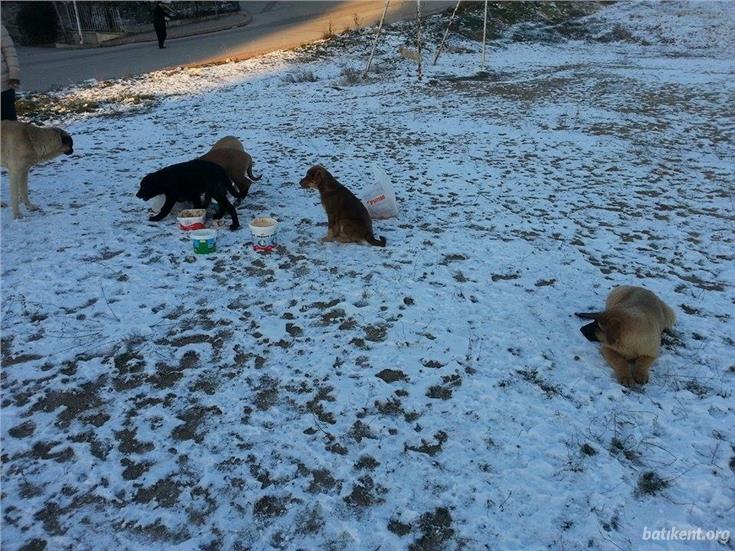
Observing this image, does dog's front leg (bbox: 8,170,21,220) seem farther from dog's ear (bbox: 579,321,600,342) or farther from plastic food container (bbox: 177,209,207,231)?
dog's ear (bbox: 579,321,600,342)

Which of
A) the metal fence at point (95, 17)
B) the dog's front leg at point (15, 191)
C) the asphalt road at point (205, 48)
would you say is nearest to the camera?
the dog's front leg at point (15, 191)

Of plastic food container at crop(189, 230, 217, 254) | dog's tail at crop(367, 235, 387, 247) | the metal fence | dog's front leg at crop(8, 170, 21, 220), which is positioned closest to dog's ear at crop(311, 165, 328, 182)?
dog's tail at crop(367, 235, 387, 247)

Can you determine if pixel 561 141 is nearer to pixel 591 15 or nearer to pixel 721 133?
pixel 721 133

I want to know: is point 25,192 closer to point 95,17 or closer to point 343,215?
point 343,215

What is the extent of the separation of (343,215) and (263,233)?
94 centimetres

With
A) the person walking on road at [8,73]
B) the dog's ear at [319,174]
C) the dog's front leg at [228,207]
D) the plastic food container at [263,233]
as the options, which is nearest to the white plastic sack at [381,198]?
the dog's ear at [319,174]

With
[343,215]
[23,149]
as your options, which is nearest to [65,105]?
[23,149]

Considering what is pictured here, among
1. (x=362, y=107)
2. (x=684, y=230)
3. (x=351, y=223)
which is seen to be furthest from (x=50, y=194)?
(x=684, y=230)

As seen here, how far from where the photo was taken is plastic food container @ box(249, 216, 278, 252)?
16.8ft

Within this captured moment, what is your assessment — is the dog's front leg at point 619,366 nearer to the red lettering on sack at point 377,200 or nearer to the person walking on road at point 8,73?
the red lettering on sack at point 377,200

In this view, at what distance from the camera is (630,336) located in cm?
351

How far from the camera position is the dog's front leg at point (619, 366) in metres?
3.51

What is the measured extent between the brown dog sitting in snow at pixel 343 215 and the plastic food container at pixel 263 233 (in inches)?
25.5

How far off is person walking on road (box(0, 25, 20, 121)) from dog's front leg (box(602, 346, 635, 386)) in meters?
7.75
